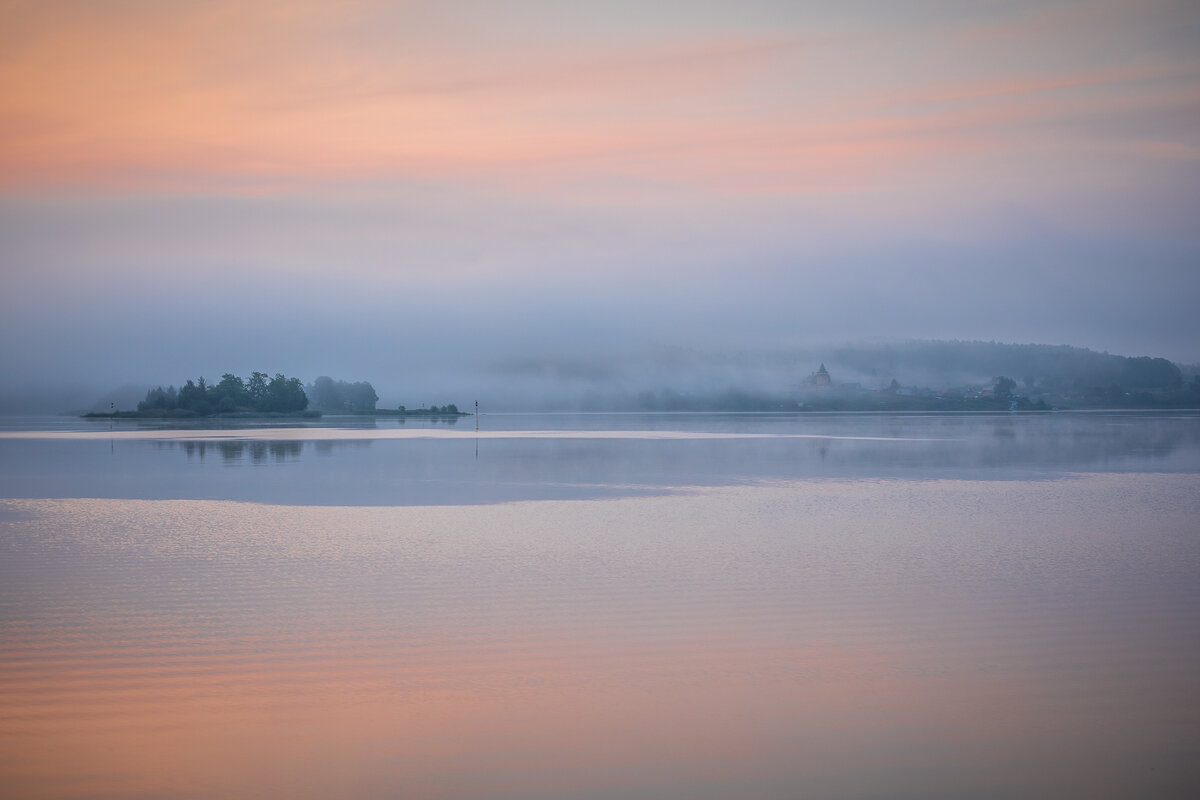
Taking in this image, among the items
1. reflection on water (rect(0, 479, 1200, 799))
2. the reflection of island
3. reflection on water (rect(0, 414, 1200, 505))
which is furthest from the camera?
the reflection of island

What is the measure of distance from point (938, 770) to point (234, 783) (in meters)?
4.48

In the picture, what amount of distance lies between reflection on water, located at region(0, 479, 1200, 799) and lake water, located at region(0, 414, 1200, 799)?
34 millimetres

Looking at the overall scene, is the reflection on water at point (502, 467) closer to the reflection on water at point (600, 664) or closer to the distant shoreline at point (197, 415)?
the reflection on water at point (600, 664)

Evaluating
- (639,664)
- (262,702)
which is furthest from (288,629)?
(639,664)

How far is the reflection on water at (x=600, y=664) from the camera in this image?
21.2ft

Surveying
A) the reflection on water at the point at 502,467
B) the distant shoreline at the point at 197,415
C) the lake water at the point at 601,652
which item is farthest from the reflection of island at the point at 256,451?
the distant shoreline at the point at 197,415

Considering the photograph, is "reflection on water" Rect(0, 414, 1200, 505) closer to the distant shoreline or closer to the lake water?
the lake water

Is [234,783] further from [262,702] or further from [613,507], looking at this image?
[613,507]

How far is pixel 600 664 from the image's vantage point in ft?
28.6

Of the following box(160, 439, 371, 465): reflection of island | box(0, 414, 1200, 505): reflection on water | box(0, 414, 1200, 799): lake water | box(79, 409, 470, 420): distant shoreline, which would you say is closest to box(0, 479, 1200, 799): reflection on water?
box(0, 414, 1200, 799): lake water

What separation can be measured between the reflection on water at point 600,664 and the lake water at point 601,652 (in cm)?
3

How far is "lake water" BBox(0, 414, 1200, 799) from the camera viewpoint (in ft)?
21.3

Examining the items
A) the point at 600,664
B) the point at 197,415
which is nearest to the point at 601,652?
the point at 600,664

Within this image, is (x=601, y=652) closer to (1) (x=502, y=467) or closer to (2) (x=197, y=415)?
(1) (x=502, y=467)
